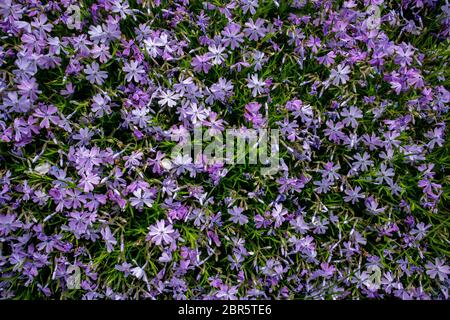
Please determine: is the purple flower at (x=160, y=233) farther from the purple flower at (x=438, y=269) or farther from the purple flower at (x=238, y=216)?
the purple flower at (x=438, y=269)

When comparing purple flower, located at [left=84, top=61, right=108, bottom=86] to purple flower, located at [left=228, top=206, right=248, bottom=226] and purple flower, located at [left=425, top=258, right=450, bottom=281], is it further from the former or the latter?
purple flower, located at [left=425, top=258, right=450, bottom=281]

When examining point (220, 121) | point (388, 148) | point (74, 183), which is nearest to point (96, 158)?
point (74, 183)

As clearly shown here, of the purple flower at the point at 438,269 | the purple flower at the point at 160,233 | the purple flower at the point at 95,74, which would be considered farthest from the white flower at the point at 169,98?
the purple flower at the point at 438,269

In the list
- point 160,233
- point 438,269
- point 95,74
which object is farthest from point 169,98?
point 438,269

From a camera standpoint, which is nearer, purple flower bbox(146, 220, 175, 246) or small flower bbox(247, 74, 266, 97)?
purple flower bbox(146, 220, 175, 246)

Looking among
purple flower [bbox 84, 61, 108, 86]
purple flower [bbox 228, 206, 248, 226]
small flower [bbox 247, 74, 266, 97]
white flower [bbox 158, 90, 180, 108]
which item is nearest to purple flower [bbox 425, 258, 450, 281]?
purple flower [bbox 228, 206, 248, 226]

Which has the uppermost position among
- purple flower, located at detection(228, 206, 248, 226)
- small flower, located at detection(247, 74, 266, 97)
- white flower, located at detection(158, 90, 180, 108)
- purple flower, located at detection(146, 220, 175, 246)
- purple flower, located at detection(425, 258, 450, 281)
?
small flower, located at detection(247, 74, 266, 97)

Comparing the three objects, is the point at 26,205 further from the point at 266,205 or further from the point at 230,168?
the point at 266,205

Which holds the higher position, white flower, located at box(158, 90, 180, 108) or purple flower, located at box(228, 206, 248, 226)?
white flower, located at box(158, 90, 180, 108)
